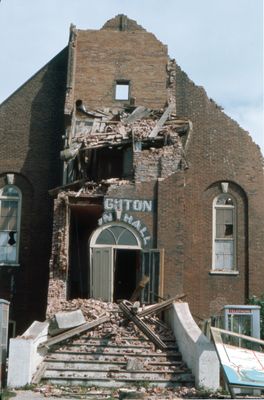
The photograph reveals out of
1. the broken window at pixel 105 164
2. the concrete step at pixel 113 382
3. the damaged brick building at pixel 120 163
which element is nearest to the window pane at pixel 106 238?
the damaged brick building at pixel 120 163

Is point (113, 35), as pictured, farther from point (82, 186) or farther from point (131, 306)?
point (131, 306)

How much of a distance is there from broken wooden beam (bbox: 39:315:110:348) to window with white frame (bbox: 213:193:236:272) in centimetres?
825

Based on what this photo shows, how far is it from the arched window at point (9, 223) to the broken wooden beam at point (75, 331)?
26.7ft

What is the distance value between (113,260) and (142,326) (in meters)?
4.14

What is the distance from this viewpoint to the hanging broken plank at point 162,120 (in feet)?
86.0

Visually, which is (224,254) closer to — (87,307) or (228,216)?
(228,216)

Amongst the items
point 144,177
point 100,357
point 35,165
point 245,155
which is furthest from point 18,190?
point 100,357

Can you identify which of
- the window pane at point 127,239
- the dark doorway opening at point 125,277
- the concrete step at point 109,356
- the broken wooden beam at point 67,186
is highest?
the broken wooden beam at point 67,186

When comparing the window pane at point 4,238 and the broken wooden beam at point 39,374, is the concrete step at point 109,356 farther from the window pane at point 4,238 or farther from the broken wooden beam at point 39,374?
the window pane at point 4,238

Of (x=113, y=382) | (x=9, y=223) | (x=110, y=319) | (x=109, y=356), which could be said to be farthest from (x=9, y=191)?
(x=113, y=382)

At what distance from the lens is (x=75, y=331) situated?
20125mm

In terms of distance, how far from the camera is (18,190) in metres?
28.7

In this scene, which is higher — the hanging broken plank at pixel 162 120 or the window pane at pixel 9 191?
the hanging broken plank at pixel 162 120

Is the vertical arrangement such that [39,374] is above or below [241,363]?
below
